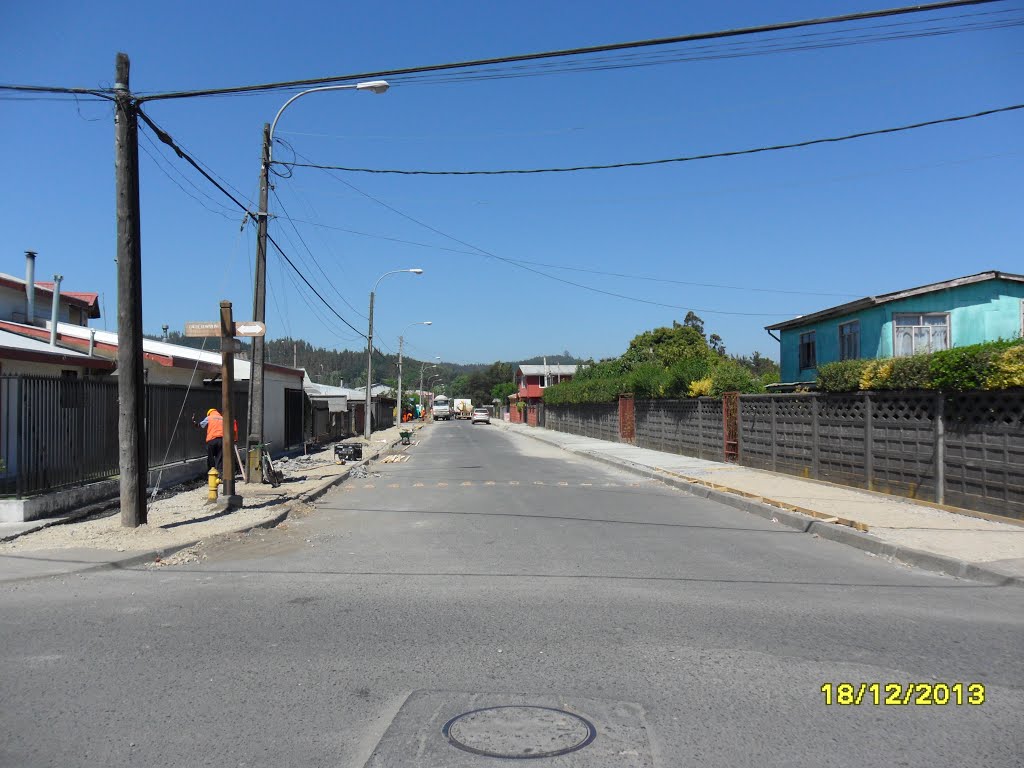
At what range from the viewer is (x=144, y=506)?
11.1m

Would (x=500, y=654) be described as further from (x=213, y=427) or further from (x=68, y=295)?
(x=68, y=295)

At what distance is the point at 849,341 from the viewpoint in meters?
26.3

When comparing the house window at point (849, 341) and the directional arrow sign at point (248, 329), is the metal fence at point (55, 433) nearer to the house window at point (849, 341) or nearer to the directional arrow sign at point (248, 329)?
the directional arrow sign at point (248, 329)

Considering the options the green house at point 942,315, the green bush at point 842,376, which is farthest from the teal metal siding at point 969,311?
the green bush at point 842,376

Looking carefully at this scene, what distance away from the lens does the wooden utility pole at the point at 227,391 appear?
12.9m

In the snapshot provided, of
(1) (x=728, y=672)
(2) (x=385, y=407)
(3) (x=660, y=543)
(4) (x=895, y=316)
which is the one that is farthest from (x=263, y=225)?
(2) (x=385, y=407)

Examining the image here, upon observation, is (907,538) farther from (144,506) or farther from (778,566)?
(144,506)

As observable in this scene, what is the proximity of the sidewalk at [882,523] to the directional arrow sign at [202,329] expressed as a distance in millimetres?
9466

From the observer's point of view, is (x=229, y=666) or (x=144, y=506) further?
(x=144, y=506)

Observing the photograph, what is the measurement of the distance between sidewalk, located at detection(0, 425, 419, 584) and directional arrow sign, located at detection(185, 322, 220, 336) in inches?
110

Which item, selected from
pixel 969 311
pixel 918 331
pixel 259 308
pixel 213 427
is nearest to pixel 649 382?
pixel 918 331

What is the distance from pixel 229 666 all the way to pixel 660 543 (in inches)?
251

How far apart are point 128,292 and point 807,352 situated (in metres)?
24.2

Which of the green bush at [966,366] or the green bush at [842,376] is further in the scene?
the green bush at [842,376]
